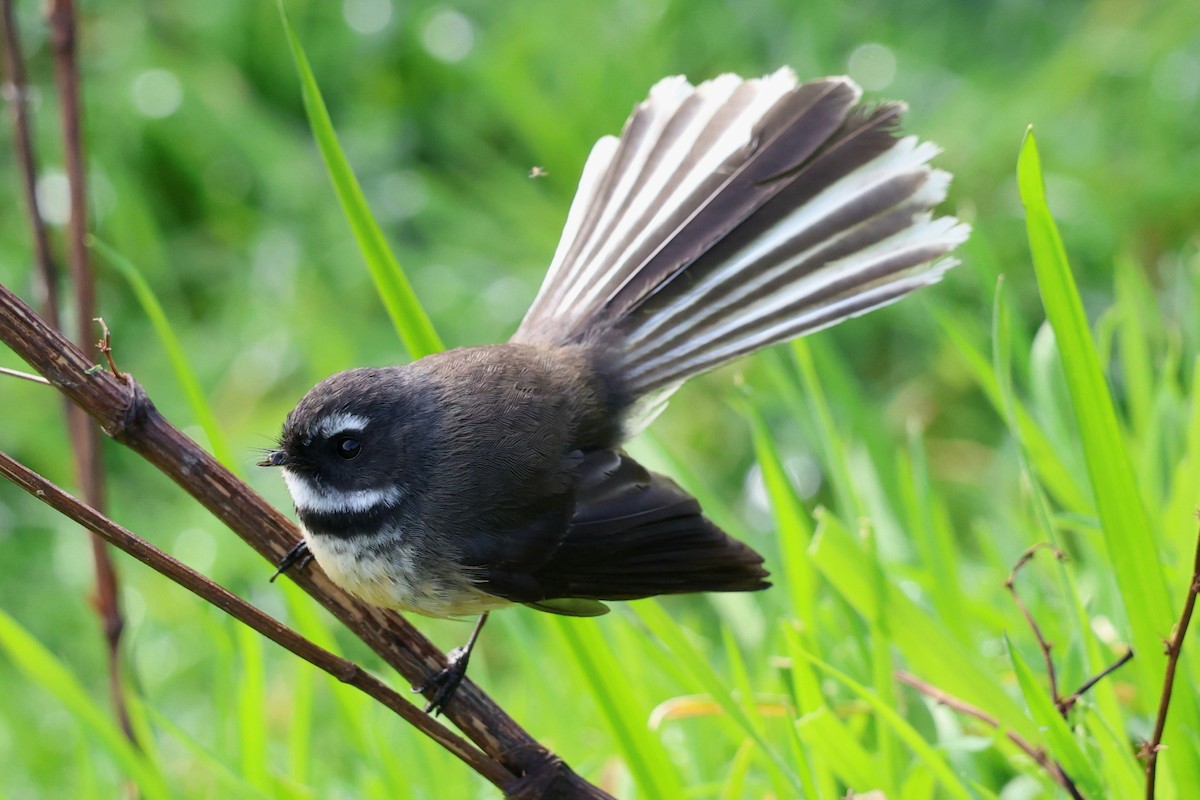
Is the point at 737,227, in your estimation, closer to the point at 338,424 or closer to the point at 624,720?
the point at 338,424

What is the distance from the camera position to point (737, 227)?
2.62 metres

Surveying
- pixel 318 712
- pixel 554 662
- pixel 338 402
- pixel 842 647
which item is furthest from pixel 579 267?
pixel 318 712

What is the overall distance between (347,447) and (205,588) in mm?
762

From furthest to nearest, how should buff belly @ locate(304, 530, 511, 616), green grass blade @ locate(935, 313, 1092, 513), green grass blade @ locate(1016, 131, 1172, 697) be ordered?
green grass blade @ locate(935, 313, 1092, 513)
buff belly @ locate(304, 530, 511, 616)
green grass blade @ locate(1016, 131, 1172, 697)

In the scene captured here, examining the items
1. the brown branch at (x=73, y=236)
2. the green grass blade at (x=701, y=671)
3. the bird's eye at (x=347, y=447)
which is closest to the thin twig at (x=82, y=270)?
the brown branch at (x=73, y=236)

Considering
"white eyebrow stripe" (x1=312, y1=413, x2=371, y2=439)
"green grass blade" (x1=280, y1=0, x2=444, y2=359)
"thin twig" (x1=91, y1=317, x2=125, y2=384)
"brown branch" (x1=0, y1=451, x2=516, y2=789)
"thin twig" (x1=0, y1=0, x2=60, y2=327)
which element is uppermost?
"thin twig" (x1=0, y1=0, x2=60, y2=327)

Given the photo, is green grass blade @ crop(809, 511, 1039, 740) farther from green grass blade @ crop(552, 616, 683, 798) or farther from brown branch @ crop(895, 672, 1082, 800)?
green grass blade @ crop(552, 616, 683, 798)

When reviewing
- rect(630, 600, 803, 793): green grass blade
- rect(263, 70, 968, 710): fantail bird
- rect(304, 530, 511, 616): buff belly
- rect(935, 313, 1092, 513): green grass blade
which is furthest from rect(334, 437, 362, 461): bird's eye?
rect(935, 313, 1092, 513): green grass blade

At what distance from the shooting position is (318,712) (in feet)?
14.4

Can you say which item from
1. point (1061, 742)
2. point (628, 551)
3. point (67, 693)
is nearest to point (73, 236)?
point (67, 693)

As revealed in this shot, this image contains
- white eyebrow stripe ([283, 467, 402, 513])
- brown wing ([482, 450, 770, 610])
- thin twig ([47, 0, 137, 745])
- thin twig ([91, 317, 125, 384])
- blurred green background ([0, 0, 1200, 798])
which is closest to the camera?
thin twig ([91, 317, 125, 384])

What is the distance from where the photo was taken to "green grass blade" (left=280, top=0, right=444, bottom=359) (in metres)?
2.26

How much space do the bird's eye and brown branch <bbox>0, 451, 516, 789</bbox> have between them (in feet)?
2.24

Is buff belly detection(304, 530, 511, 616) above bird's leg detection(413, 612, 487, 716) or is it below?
above
